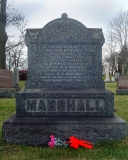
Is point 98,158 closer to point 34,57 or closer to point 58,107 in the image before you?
point 58,107

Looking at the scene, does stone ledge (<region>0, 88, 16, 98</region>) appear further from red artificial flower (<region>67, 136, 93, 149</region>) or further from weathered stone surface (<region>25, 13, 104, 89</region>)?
red artificial flower (<region>67, 136, 93, 149</region>)

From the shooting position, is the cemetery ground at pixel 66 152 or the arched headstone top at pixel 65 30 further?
the arched headstone top at pixel 65 30

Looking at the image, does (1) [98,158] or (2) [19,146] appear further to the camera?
(2) [19,146]

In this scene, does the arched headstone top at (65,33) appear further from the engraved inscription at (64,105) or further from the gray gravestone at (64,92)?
the engraved inscription at (64,105)

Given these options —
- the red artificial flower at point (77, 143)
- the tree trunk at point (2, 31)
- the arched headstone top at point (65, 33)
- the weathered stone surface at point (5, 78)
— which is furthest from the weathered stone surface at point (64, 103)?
the tree trunk at point (2, 31)

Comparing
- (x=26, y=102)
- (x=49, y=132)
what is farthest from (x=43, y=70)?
(x=49, y=132)

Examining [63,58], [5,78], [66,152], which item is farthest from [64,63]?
[5,78]

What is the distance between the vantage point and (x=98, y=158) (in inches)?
145

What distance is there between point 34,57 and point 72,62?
0.74m

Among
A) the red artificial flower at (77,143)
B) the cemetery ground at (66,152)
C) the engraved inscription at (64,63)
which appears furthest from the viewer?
the engraved inscription at (64,63)

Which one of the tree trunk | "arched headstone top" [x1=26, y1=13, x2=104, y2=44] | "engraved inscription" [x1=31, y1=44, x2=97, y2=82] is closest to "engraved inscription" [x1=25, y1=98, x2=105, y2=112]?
"engraved inscription" [x1=31, y1=44, x2=97, y2=82]

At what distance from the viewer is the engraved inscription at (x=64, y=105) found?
481 centimetres

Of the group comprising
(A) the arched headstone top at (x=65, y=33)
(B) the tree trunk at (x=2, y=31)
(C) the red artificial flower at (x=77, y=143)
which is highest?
(B) the tree trunk at (x=2, y=31)

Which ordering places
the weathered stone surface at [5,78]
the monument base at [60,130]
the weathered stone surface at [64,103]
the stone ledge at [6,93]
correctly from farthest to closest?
the weathered stone surface at [5,78]
the stone ledge at [6,93]
the weathered stone surface at [64,103]
the monument base at [60,130]
